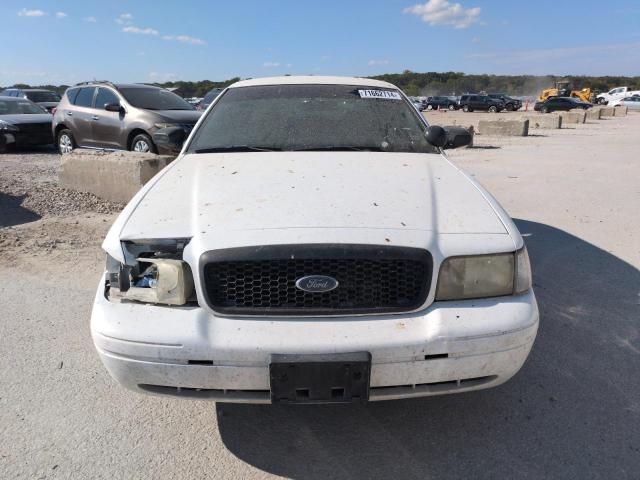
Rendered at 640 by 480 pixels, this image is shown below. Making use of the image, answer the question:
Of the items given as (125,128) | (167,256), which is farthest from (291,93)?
(125,128)

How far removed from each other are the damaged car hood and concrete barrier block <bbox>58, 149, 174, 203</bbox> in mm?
3445

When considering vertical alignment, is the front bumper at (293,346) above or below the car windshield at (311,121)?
below

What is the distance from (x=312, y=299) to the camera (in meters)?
2.16

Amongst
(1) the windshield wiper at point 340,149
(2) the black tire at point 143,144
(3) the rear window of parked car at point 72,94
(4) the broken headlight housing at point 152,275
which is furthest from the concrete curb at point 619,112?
(4) the broken headlight housing at point 152,275

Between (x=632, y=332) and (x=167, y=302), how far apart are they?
2.96 metres

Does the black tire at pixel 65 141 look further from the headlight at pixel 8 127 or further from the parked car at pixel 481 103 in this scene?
the parked car at pixel 481 103

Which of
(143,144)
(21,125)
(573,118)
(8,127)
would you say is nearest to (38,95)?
(21,125)

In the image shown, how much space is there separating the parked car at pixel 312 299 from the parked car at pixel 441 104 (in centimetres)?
5410

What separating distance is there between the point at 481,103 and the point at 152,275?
170 feet

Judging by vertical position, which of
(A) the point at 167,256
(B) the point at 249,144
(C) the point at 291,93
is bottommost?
(A) the point at 167,256

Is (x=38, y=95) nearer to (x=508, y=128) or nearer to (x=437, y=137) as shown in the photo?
(x=508, y=128)

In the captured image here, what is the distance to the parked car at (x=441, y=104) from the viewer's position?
5356 centimetres

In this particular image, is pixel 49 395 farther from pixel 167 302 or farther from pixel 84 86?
pixel 84 86

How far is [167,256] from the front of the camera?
7.37 ft
